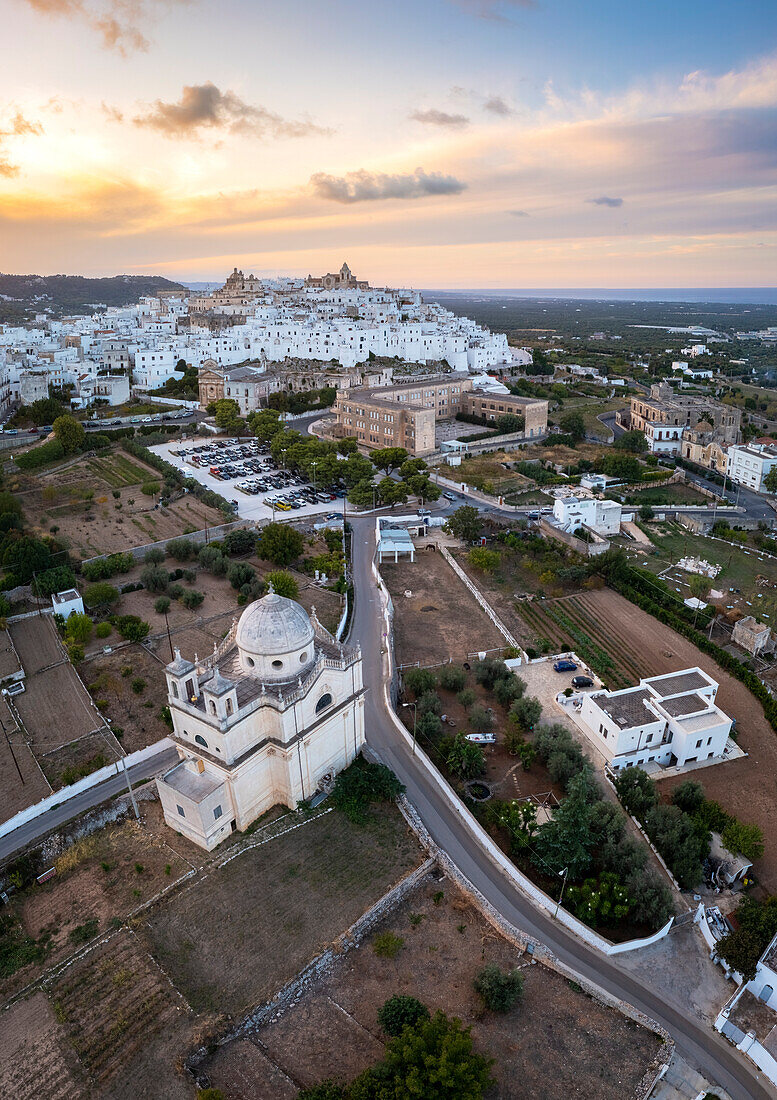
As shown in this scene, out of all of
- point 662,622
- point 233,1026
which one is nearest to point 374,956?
point 233,1026

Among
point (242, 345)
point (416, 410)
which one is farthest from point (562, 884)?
point (242, 345)

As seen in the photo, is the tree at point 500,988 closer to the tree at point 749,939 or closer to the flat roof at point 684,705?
the tree at point 749,939

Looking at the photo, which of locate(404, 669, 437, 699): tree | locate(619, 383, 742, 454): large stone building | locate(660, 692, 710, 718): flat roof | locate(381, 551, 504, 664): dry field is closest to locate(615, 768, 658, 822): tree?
locate(660, 692, 710, 718): flat roof

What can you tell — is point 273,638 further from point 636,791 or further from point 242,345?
point 242,345

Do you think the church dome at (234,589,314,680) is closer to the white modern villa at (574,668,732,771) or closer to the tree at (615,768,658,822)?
the tree at (615,768,658,822)

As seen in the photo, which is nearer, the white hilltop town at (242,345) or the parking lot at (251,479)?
the parking lot at (251,479)

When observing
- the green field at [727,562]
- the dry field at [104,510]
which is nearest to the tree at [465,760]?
the green field at [727,562]
